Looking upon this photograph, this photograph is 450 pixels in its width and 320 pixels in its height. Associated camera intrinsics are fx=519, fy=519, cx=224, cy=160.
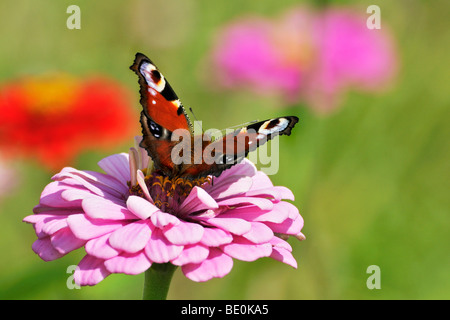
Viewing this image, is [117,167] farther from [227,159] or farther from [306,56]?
[306,56]

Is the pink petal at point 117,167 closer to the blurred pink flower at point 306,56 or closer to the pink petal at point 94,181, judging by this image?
the pink petal at point 94,181

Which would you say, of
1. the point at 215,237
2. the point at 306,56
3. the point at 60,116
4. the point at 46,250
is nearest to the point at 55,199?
the point at 46,250

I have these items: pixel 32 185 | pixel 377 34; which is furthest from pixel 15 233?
pixel 377 34

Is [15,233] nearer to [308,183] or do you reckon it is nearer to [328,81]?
[308,183]

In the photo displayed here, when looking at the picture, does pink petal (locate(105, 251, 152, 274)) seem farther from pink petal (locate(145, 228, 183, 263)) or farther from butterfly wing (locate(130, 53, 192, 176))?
butterfly wing (locate(130, 53, 192, 176))

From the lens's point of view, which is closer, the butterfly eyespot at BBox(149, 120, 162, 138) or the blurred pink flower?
the butterfly eyespot at BBox(149, 120, 162, 138)

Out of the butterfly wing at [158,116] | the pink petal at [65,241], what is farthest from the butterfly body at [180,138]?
the pink petal at [65,241]

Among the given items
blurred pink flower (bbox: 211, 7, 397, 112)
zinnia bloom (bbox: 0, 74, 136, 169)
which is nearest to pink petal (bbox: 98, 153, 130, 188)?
zinnia bloom (bbox: 0, 74, 136, 169)
